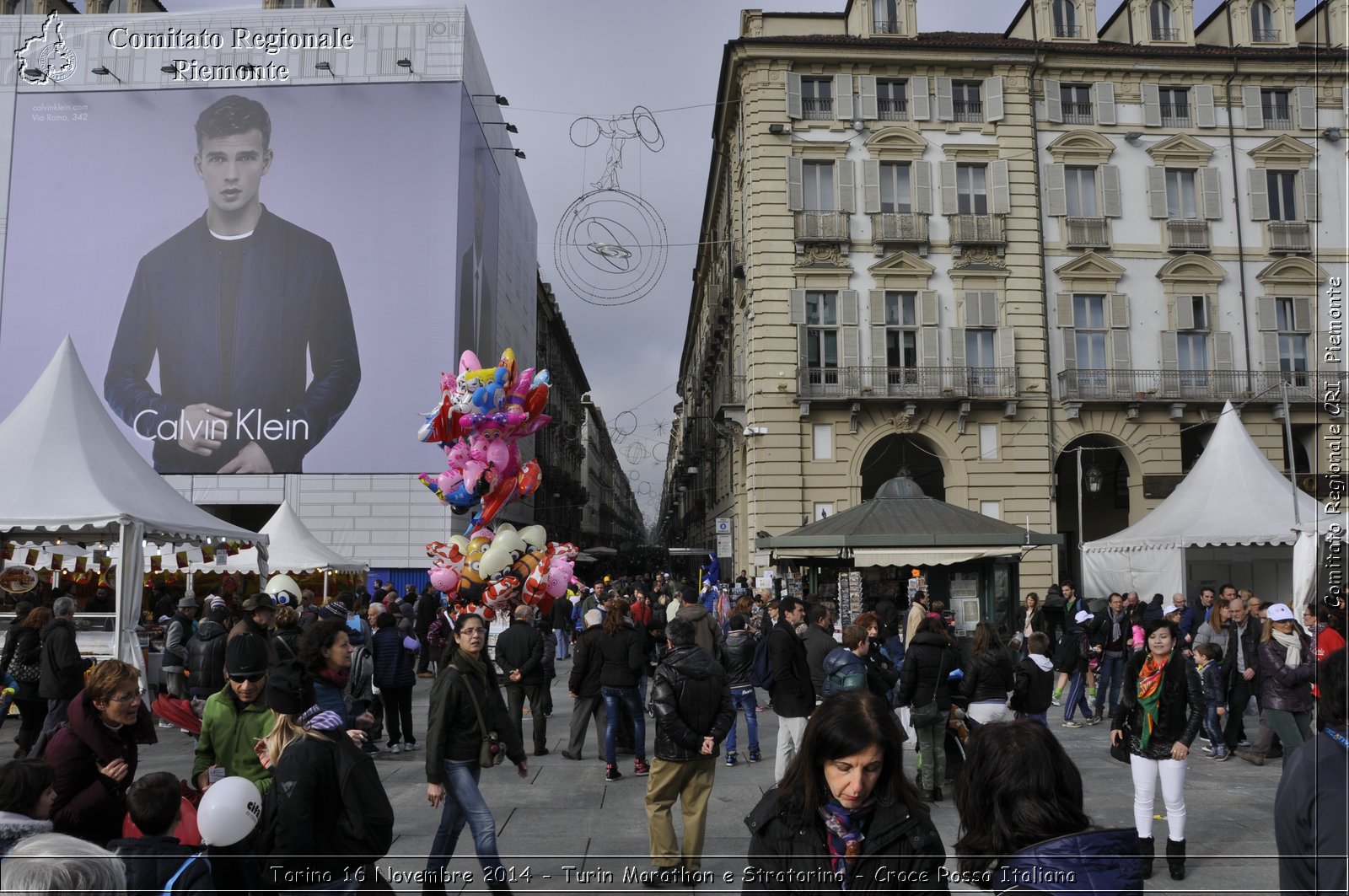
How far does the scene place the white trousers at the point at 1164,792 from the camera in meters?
6.37

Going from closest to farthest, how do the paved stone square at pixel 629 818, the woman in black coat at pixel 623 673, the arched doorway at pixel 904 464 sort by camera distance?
the paved stone square at pixel 629 818
the woman in black coat at pixel 623 673
the arched doorway at pixel 904 464

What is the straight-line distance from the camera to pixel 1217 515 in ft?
61.1

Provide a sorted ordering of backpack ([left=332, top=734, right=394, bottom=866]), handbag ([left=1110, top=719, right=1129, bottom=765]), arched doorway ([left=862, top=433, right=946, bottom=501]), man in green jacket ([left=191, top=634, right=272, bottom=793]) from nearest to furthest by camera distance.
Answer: backpack ([left=332, top=734, right=394, bottom=866]) < man in green jacket ([left=191, top=634, right=272, bottom=793]) < handbag ([left=1110, top=719, right=1129, bottom=765]) < arched doorway ([left=862, top=433, right=946, bottom=501])

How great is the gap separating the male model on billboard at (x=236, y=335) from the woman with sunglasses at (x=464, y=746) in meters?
26.0

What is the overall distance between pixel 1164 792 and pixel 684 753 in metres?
3.22

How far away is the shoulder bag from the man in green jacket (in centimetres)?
109

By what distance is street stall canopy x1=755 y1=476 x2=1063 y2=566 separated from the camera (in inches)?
637

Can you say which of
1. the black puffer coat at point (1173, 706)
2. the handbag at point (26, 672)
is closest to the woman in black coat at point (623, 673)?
the black puffer coat at point (1173, 706)

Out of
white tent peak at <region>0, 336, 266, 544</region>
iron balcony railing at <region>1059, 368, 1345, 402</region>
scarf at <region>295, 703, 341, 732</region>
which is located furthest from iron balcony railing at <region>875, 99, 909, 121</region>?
scarf at <region>295, 703, 341, 732</region>

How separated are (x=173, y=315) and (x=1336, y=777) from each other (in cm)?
3324

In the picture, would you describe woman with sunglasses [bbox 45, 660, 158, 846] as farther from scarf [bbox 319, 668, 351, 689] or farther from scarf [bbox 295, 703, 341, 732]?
scarf [bbox 295, 703, 341, 732]

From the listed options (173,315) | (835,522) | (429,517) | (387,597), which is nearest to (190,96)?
(173,315)

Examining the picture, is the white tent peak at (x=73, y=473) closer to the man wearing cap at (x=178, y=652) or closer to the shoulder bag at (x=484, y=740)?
the man wearing cap at (x=178, y=652)

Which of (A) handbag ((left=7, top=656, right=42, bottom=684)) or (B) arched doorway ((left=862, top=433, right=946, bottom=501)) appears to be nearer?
(A) handbag ((left=7, top=656, right=42, bottom=684))
